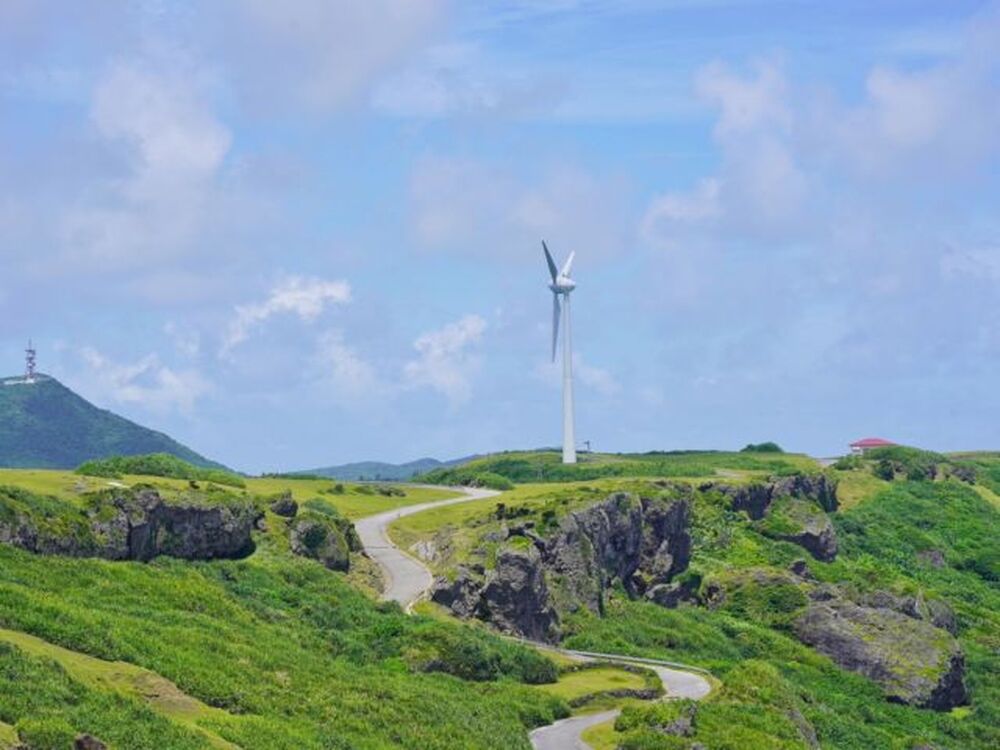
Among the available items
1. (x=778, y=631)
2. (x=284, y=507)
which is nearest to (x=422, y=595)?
(x=284, y=507)

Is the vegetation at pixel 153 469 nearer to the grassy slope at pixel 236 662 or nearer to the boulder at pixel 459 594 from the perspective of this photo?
the boulder at pixel 459 594

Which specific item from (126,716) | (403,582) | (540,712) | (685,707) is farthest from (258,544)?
(126,716)

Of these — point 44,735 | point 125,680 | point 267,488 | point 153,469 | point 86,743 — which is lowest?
point 86,743

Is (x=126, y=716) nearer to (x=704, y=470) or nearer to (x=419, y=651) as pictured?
(x=419, y=651)

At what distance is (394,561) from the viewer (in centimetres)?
10069

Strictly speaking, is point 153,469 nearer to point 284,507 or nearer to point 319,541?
point 284,507

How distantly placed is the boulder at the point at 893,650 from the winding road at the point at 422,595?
908 inches

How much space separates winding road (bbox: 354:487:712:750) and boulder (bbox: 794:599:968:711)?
2307cm

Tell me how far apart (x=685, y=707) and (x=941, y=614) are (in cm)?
6289

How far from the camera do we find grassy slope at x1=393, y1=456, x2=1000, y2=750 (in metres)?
67.1

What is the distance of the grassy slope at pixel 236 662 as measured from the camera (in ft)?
139

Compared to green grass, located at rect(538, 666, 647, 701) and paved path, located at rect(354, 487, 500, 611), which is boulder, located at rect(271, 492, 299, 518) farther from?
green grass, located at rect(538, 666, 647, 701)

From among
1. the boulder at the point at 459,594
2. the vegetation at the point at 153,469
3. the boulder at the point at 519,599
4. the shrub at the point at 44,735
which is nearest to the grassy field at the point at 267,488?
the vegetation at the point at 153,469

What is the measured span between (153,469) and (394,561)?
78.4 ft
